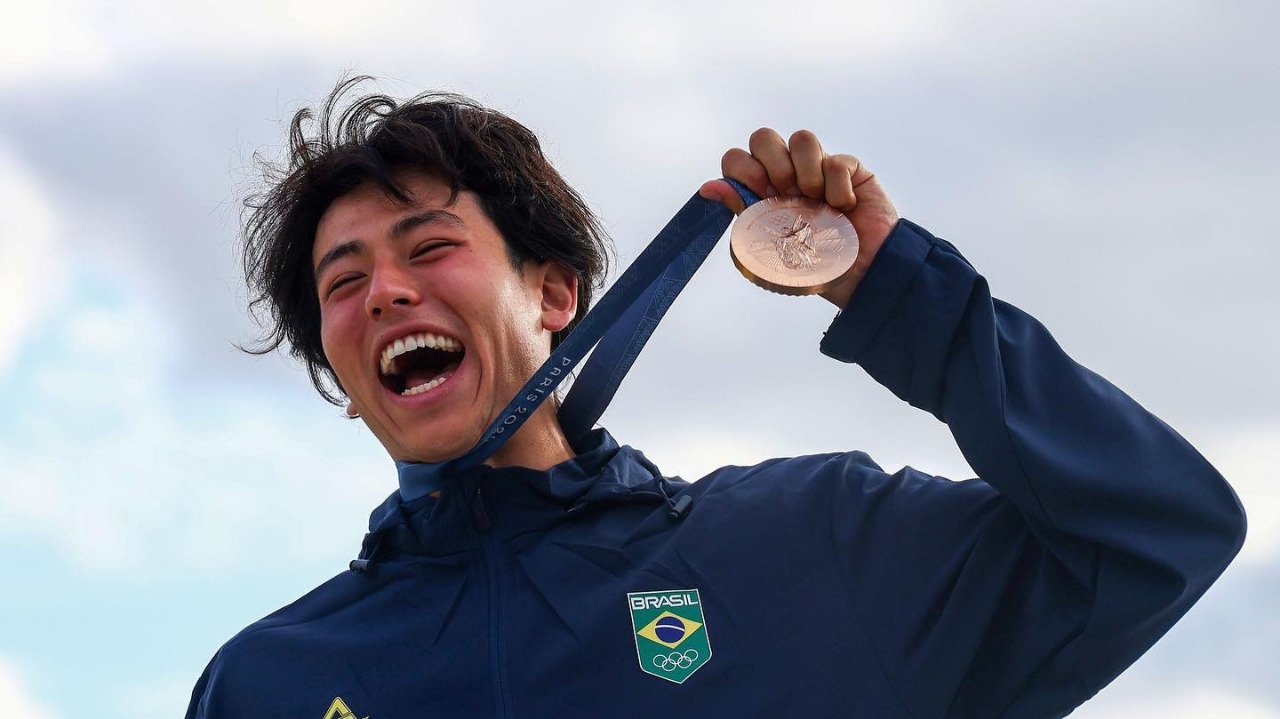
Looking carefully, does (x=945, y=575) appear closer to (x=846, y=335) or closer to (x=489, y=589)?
(x=846, y=335)

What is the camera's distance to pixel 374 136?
21.9 feet

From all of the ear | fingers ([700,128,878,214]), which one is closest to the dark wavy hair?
the ear

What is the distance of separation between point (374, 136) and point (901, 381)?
10.00 ft

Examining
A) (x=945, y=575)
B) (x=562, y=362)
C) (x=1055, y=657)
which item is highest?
(x=562, y=362)

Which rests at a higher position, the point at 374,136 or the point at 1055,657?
the point at 374,136

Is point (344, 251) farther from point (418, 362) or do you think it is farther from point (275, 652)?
point (275, 652)

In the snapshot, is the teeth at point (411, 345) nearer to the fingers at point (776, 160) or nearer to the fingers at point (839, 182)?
the fingers at point (776, 160)

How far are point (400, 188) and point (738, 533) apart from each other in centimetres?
223

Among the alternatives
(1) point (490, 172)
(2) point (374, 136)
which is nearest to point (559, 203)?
(1) point (490, 172)

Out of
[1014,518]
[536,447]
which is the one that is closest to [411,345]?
[536,447]

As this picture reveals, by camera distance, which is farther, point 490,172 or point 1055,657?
point 490,172

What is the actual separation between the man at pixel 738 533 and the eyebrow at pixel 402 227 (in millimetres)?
14

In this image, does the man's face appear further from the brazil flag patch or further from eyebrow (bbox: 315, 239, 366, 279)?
the brazil flag patch

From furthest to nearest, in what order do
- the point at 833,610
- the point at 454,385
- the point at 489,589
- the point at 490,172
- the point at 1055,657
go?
the point at 490,172 < the point at 454,385 < the point at 489,589 < the point at 833,610 < the point at 1055,657
